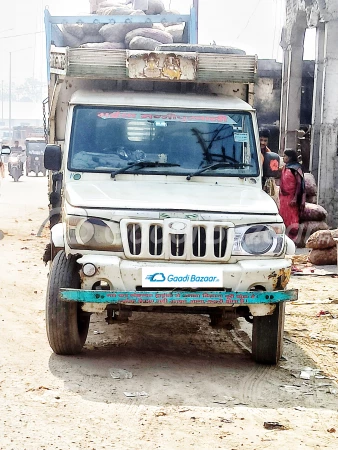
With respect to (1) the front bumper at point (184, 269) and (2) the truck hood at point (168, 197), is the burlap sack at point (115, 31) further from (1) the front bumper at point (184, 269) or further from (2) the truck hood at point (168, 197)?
(1) the front bumper at point (184, 269)

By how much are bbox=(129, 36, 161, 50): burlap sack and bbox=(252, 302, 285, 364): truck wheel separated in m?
8.17

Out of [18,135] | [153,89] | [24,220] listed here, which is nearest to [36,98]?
[18,135]

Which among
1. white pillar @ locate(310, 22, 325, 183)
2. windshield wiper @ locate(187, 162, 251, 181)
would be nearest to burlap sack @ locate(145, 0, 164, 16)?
white pillar @ locate(310, 22, 325, 183)

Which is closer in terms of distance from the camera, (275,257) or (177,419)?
(177,419)

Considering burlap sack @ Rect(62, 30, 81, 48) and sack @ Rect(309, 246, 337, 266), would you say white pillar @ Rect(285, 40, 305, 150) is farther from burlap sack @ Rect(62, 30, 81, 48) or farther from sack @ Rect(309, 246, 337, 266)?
sack @ Rect(309, 246, 337, 266)

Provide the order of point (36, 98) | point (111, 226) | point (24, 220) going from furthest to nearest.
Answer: point (36, 98), point (24, 220), point (111, 226)

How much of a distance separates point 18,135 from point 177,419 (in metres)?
71.4

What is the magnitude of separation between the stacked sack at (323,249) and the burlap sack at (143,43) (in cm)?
420

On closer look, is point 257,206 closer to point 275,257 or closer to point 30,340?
point 275,257

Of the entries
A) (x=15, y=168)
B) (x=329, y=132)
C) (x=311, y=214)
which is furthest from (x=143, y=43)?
(x=15, y=168)

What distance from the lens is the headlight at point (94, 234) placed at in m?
5.70

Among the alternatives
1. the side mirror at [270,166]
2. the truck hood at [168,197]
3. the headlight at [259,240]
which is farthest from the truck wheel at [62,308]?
the side mirror at [270,166]

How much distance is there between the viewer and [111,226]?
18.7 feet

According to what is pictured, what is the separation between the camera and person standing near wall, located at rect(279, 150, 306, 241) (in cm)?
1266
